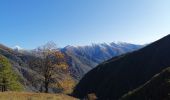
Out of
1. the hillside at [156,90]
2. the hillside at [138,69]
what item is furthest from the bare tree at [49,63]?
the hillside at [138,69]

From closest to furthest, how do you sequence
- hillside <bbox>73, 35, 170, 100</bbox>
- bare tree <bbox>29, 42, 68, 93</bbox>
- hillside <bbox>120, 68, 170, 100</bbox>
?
1. hillside <bbox>120, 68, 170, 100</bbox>
2. bare tree <bbox>29, 42, 68, 93</bbox>
3. hillside <bbox>73, 35, 170, 100</bbox>

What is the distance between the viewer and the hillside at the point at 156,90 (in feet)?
65.6

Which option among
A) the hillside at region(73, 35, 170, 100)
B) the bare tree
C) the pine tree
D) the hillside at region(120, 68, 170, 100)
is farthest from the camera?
the hillside at region(73, 35, 170, 100)

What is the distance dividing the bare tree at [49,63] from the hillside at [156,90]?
135 feet

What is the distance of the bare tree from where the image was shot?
6369 cm

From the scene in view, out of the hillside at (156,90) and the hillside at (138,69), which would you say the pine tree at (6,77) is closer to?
the hillside at (138,69)

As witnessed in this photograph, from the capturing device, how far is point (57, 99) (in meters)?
38.2

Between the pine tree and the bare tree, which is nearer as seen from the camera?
the bare tree

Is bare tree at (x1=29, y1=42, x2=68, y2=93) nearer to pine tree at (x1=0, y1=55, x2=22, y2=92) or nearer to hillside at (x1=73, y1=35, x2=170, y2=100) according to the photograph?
pine tree at (x1=0, y1=55, x2=22, y2=92)

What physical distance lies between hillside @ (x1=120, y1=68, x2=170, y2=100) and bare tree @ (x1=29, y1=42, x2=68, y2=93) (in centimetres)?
4119

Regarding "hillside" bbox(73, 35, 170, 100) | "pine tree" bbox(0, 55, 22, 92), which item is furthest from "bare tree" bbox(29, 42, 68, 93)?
"hillside" bbox(73, 35, 170, 100)

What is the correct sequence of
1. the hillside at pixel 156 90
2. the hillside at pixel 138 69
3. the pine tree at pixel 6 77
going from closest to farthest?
the hillside at pixel 156 90, the pine tree at pixel 6 77, the hillside at pixel 138 69

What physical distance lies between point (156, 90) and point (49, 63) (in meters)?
44.2

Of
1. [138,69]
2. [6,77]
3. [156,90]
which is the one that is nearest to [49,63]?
[6,77]
